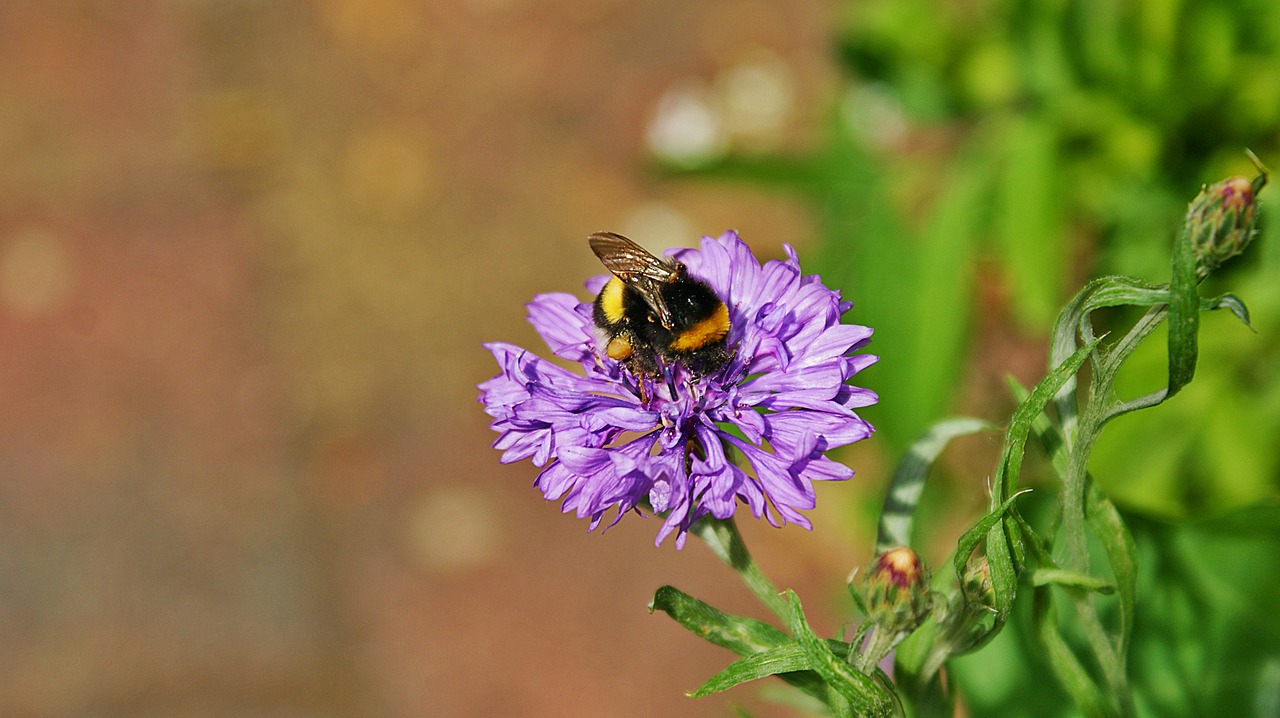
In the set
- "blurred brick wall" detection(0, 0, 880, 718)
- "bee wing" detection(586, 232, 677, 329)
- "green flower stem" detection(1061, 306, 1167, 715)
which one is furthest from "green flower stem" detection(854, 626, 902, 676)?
"blurred brick wall" detection(0, 0, 880, 718)

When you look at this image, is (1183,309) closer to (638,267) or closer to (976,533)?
(976,533)

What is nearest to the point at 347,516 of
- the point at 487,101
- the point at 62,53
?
the point at 487,101

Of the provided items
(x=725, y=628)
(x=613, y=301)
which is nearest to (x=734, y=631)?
(x=725, y=628)

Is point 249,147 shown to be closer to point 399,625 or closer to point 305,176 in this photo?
point 305,176

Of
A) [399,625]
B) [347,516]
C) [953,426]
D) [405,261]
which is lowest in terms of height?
[953,426]

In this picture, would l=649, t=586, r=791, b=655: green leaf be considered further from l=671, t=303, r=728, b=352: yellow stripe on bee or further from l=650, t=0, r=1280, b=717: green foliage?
l=671, t=303, r=728, b=352: yellow stripe on bee
